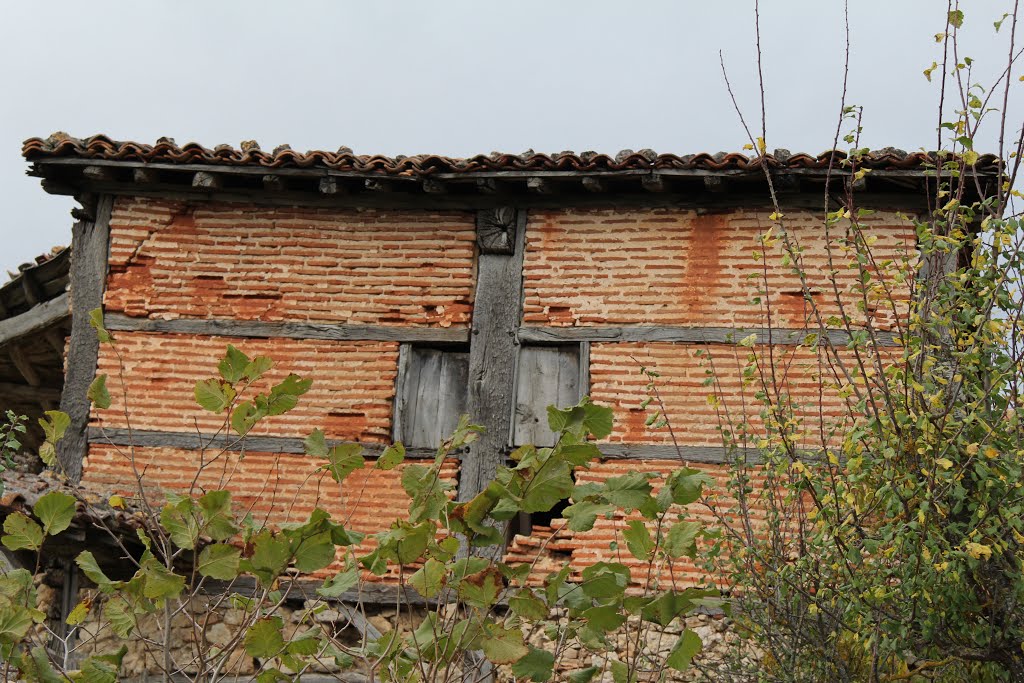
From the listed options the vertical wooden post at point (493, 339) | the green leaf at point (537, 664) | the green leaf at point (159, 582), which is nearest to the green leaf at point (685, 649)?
the green leaf at point (537, 664)

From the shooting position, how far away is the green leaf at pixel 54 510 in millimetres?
2662

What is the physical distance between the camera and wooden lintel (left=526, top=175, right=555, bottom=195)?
25.5 ft

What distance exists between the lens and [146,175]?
26.1 ft

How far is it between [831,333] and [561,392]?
2.01m

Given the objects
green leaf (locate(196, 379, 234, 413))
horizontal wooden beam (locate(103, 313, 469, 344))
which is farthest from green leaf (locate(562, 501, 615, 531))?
horizontal wooden beam (locate(103, 313, 469, 344))

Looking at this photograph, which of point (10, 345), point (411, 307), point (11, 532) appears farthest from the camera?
point (10, 345)

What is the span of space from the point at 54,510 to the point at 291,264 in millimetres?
5605

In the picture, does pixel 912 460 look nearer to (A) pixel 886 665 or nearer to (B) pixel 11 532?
(A) pixel 886 665

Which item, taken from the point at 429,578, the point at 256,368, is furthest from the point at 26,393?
the point at 429,578

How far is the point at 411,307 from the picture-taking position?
8008 millimetres

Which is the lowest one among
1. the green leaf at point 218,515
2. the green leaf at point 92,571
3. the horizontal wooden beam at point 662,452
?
the horizontal wooden beam at point 662,452

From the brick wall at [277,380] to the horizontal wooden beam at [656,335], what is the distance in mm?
1164

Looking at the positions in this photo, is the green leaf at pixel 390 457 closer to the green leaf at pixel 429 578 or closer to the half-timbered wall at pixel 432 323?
the green leaf at pixel 429 578

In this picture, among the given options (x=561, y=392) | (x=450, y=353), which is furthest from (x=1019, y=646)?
(x=450, y=353)
